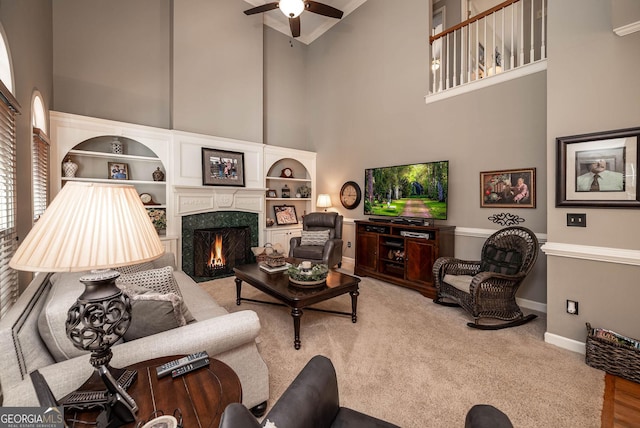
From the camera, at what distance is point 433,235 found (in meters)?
3.60

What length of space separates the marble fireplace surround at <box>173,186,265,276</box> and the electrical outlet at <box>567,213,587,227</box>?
426cm

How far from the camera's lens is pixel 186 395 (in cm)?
101

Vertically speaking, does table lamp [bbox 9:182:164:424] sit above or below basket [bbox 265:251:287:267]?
above

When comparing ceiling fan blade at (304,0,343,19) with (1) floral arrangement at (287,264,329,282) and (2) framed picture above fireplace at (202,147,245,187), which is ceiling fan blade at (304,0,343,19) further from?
(1) floral arrangement at (287,264,329,282)

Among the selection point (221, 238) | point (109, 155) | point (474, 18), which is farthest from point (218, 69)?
point (474, 18)

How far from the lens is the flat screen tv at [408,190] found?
3852 mm

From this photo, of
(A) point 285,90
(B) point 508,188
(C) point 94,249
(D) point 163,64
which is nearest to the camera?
(C) point 94,249

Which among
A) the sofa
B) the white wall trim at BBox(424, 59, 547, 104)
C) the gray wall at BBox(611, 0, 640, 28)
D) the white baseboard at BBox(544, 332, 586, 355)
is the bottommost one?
the white baseboard at BBox(544, 332, 586, 355)

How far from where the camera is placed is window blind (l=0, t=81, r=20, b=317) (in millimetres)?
1484

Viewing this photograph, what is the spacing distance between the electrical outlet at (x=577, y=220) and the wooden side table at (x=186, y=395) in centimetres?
280

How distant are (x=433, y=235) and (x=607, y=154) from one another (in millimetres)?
1811

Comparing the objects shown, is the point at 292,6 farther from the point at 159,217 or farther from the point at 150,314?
the point at 150,314

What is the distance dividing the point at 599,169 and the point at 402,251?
2.32 metres

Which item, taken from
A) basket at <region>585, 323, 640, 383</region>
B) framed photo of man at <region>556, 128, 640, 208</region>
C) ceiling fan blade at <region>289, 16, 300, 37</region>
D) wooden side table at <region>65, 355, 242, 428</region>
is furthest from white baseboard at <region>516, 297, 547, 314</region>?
ceiling fan blade at <region>289, 16, 300, 37</region>
